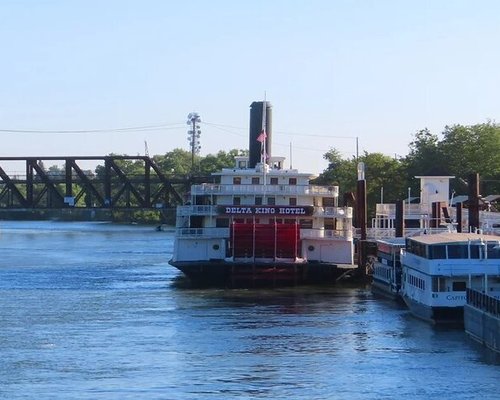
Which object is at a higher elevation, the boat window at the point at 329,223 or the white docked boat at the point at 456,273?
the boat window at the point at 329,223

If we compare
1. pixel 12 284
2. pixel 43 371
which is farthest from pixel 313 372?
pixel 12 284

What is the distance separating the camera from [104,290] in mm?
84250

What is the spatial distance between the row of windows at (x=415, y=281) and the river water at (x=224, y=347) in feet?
5.91

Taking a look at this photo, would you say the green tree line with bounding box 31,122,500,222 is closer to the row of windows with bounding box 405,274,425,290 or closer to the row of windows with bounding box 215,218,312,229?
the row of windows with bounding box 215,218,312,229

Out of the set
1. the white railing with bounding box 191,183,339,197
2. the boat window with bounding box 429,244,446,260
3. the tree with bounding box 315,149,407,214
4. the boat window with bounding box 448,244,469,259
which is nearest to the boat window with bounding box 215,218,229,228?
the white railing with bounding box 191,183,339,197

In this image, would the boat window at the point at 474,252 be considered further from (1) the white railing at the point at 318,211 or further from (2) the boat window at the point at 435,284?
(1) the white railing at the point at 318,211

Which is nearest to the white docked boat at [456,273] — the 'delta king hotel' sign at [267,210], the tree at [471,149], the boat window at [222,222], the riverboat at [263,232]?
the riverboat at [263,232]

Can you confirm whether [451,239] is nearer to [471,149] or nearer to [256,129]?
[256,129]

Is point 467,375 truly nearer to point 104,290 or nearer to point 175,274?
point 104,290

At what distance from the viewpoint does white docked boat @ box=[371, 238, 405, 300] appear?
253ft

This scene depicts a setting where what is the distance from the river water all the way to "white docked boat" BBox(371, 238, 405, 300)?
137 centimetres

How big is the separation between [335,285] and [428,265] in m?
24.7

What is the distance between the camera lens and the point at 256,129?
342ft

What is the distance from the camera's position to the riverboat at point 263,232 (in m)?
86.4
